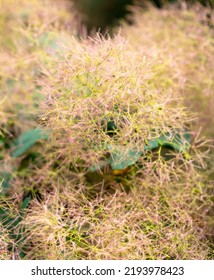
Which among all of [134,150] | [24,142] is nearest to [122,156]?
[134,150]

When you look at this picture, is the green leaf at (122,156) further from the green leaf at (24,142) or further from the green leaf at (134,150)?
the green leaf at (24,142)

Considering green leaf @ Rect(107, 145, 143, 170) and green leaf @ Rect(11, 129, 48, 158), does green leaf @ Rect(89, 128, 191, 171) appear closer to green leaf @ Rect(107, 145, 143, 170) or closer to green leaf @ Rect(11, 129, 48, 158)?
green leaf @ Rect(107, 145, 143, 170)

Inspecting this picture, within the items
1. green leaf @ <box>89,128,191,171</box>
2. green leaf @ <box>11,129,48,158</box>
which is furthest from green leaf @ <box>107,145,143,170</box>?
green leaf @ <box>11,129,48,158</box>

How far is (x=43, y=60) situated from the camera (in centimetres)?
96

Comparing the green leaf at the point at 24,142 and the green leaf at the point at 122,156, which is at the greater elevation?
the green leaf at the point at 122,156

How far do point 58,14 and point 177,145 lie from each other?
0.51 metres

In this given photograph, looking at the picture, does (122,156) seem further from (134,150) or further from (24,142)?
(24,142)

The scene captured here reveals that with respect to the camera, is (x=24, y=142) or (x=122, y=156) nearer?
(x=122, y=156)

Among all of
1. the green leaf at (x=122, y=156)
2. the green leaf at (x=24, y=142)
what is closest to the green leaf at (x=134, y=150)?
the green leaf at (x=122, y=156)

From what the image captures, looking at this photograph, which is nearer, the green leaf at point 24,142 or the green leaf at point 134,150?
the green leaf at point 134,150

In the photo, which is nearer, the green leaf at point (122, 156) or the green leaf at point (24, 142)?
the green leaf at point (122, 156)

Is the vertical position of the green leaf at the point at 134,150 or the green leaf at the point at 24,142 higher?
the green leaf at the point at 134,150

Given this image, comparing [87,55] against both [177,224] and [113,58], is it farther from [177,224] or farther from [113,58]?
[177,224]
